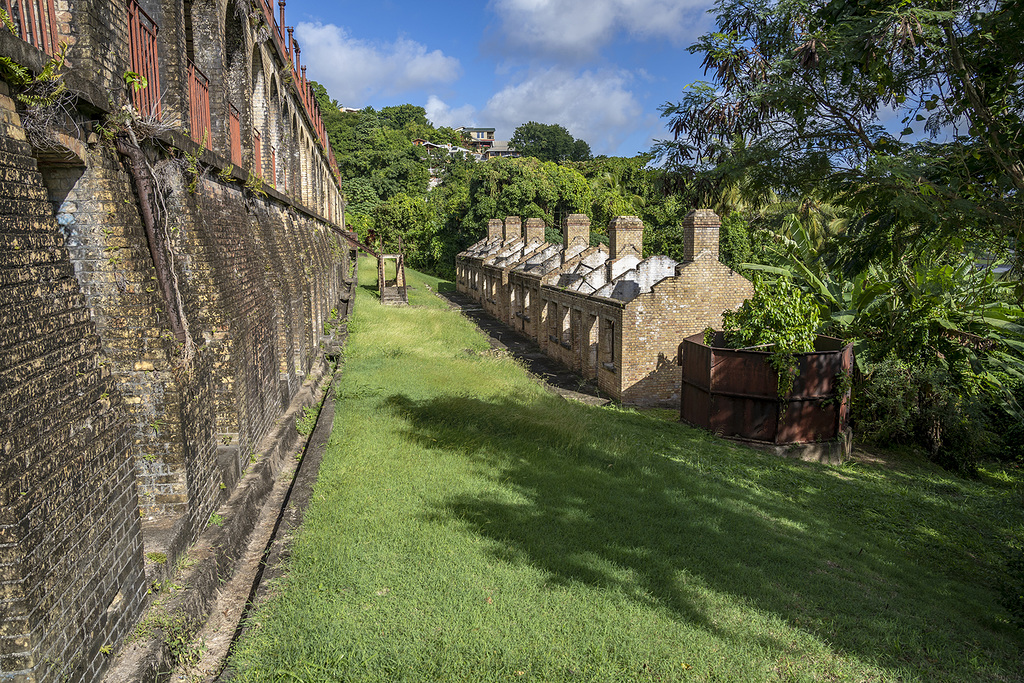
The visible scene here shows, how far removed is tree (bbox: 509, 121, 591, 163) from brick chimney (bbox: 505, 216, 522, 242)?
206 feet

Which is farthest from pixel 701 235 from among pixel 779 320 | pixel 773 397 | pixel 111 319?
pixel 111 319

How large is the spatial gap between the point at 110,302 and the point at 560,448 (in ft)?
22.4

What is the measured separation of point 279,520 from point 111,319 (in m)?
2.99

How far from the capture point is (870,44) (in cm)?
620

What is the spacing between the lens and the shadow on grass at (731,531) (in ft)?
19.2

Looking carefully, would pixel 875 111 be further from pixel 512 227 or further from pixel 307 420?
pixel 512 227

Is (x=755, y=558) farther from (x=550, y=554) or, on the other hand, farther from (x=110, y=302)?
(x=110, y=302)

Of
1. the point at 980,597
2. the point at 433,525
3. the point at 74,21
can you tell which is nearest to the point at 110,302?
the point at 74,21

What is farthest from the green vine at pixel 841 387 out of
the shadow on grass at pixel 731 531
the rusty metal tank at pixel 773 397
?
the shadow on grass at pixel 731 531

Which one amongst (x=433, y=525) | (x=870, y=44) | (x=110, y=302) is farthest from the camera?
(x=433, y=525)

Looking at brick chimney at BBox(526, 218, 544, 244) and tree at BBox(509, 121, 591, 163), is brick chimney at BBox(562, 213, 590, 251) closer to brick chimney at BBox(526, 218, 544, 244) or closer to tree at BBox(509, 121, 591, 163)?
brick chimney at BBox(526, 218, 544, 244)

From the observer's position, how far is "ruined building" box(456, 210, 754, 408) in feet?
56.4

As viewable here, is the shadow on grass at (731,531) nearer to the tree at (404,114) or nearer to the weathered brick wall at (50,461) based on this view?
the weathered brick wall at (50,461)

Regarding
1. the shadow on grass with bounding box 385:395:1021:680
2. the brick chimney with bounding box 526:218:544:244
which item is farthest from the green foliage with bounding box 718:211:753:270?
the shadow on grass with bounding box 385:395:1021:680
